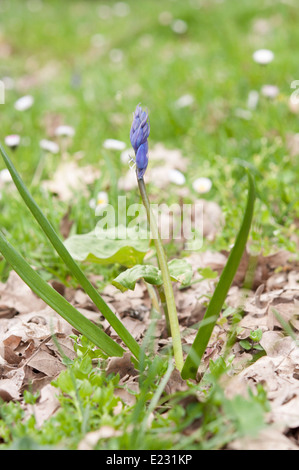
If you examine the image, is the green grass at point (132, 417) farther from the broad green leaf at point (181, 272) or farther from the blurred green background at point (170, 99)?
the blurred green background at point (170, 99)

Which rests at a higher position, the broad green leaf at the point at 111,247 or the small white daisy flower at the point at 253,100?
the small white daisy flower at the point at 253,100

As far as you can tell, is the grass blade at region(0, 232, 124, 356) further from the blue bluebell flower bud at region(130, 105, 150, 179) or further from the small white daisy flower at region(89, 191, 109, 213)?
the small white daisy flower at region(89, 191, 109, 213)

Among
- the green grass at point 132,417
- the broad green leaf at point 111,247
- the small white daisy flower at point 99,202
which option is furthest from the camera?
the small white daisy flower at point 99,202

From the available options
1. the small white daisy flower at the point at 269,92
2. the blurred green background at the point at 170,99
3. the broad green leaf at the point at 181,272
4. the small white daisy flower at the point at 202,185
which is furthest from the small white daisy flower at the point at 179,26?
the broad green leaf at the point at 181,272

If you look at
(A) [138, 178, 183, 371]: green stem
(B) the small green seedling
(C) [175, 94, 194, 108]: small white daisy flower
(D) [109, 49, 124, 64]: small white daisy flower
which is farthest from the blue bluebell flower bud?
(D) [109, 49, 124, 64]: small white daisy flower

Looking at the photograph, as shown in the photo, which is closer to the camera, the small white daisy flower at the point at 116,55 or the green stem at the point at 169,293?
the green stem at the point at 169,293

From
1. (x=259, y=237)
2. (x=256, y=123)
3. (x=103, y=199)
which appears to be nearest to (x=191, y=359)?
(x=259, y=237)

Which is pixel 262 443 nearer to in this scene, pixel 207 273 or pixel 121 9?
pixel 207 273

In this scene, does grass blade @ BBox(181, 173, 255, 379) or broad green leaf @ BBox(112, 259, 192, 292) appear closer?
grass blade @ BBox(181, 173, 255, 379)

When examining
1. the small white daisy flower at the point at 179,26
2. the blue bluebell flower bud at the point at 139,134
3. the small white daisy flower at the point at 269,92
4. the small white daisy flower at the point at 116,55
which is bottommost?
the blue bluebell flower bud at the point at 139,134
